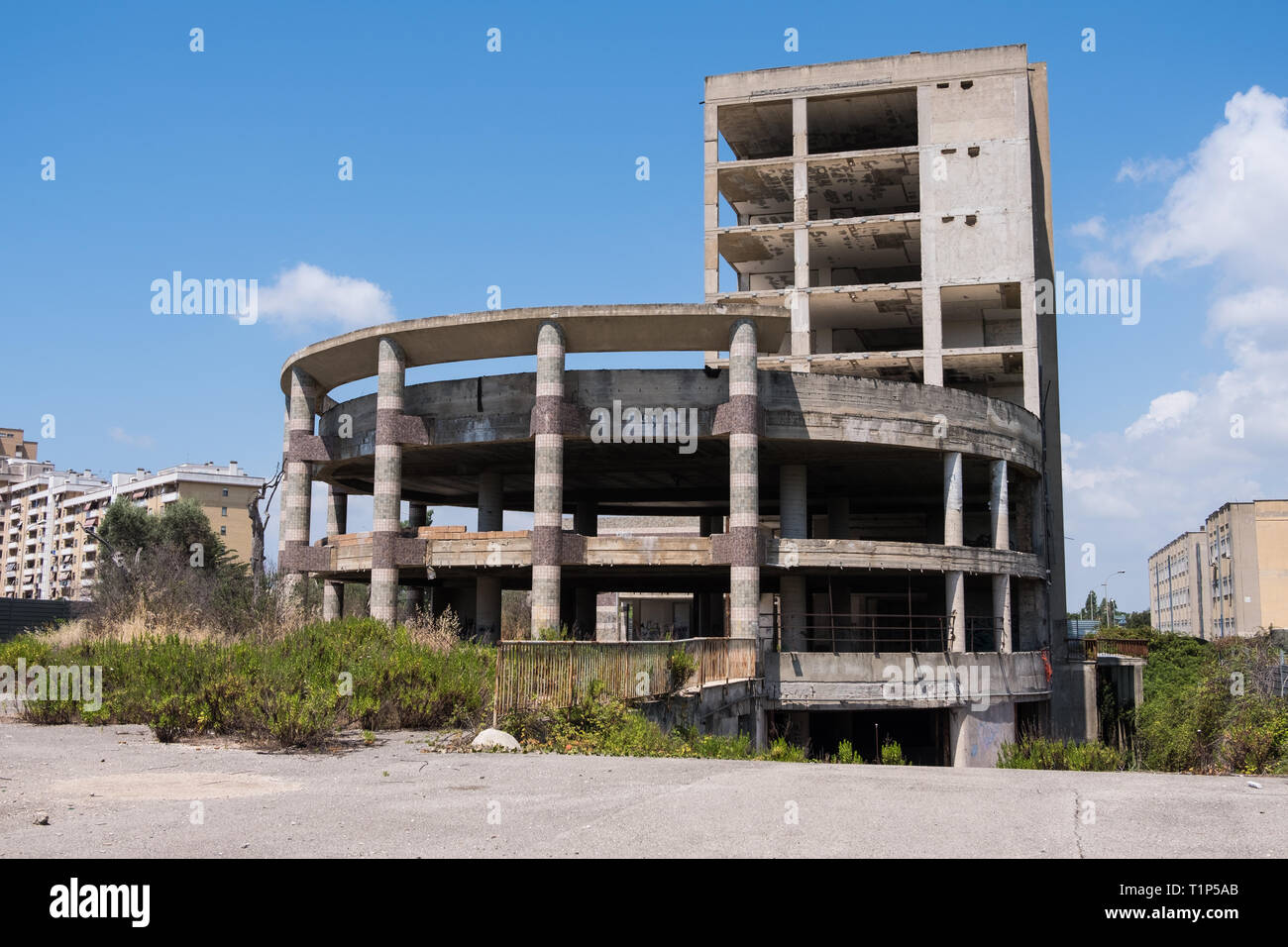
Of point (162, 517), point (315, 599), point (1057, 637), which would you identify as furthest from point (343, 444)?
point (162, 517)

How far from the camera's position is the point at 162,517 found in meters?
63.9

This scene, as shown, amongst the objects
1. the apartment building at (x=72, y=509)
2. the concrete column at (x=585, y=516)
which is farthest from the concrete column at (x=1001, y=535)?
the apartment building at (x=72, y=509)

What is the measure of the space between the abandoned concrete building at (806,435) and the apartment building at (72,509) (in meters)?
63.4

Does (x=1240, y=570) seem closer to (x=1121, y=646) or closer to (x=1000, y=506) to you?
(x=1121, y=646)

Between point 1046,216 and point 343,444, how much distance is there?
3934cm

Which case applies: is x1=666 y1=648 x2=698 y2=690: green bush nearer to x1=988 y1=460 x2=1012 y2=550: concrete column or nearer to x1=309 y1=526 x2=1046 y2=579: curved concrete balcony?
x1=309 y1=526 x2=1046 y2=579: curved concrete balcony

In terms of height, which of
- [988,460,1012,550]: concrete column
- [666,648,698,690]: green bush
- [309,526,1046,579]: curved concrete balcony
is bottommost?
[666,648,698,690]: green bush

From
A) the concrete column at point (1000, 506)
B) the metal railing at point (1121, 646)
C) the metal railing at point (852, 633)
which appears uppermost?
the concrete column at point (1000, 506)

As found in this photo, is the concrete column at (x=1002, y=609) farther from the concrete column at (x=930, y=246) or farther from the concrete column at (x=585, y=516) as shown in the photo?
the concrete column at (x=585, y=516)

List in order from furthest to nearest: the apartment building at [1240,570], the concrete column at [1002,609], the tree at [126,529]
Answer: the apartment building at [1240,570] < the tree at [126,529] < the concrete column at [1002,609]

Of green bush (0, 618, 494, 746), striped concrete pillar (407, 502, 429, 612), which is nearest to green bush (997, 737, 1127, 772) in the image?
green bush (0, 618, 494, 746)

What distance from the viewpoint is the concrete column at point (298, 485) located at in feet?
116

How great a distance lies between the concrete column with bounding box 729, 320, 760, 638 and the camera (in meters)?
29.8

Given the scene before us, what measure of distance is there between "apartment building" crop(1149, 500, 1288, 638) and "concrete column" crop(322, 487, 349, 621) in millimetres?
59281
